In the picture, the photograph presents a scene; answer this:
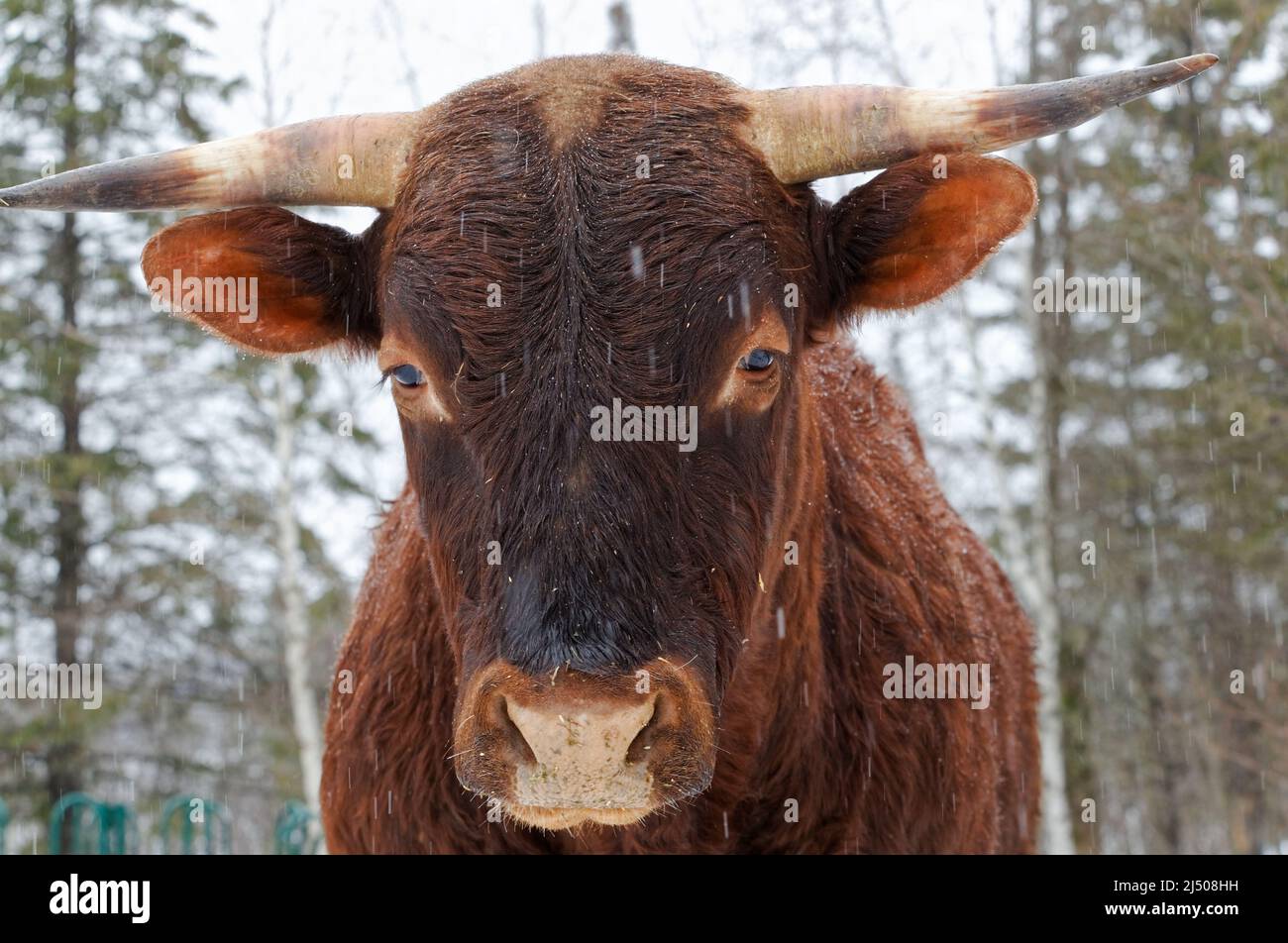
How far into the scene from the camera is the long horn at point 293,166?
3428mm

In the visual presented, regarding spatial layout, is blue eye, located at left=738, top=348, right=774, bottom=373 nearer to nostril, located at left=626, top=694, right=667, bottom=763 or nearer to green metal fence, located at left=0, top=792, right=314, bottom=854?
nostril, located at left=626, top=694, right=667, bottom=763

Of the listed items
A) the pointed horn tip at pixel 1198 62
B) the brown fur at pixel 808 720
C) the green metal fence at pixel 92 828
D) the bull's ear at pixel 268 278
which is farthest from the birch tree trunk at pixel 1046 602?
the bull's ear at pixel 268 278

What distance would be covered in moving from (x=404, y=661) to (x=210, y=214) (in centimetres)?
149

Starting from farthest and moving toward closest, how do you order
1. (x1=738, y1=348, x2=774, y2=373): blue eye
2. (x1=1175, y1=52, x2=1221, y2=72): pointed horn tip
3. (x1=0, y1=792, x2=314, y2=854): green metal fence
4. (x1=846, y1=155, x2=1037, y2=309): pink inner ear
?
(x1=0, y1=792, x2=314, y2=854): green metal fence → (x1=846, y1=155, x2=1037, y2=309): pink inner ear → (x1=738, y1=348, x2=774, y2=373): blue eye → (x1=1175, y1=52, x2=1221, y2=72): pointed horn tip

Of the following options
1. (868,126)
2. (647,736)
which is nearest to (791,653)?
(647,736)

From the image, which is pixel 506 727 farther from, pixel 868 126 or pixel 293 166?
pixel 868 126

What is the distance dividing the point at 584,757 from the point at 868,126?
198 cm

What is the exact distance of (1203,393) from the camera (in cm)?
1439

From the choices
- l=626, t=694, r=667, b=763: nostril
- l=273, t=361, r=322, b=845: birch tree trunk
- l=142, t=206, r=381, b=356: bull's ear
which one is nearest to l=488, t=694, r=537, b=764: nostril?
l=626, t=694, r=667, b=763: nostril

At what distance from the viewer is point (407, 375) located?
3.23 m

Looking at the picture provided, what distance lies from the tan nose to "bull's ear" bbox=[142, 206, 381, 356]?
5.62ft

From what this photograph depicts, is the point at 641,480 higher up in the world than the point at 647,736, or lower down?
higher up

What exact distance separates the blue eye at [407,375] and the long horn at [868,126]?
1.16 meters

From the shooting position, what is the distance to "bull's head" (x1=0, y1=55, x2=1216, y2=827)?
2.61 metres
